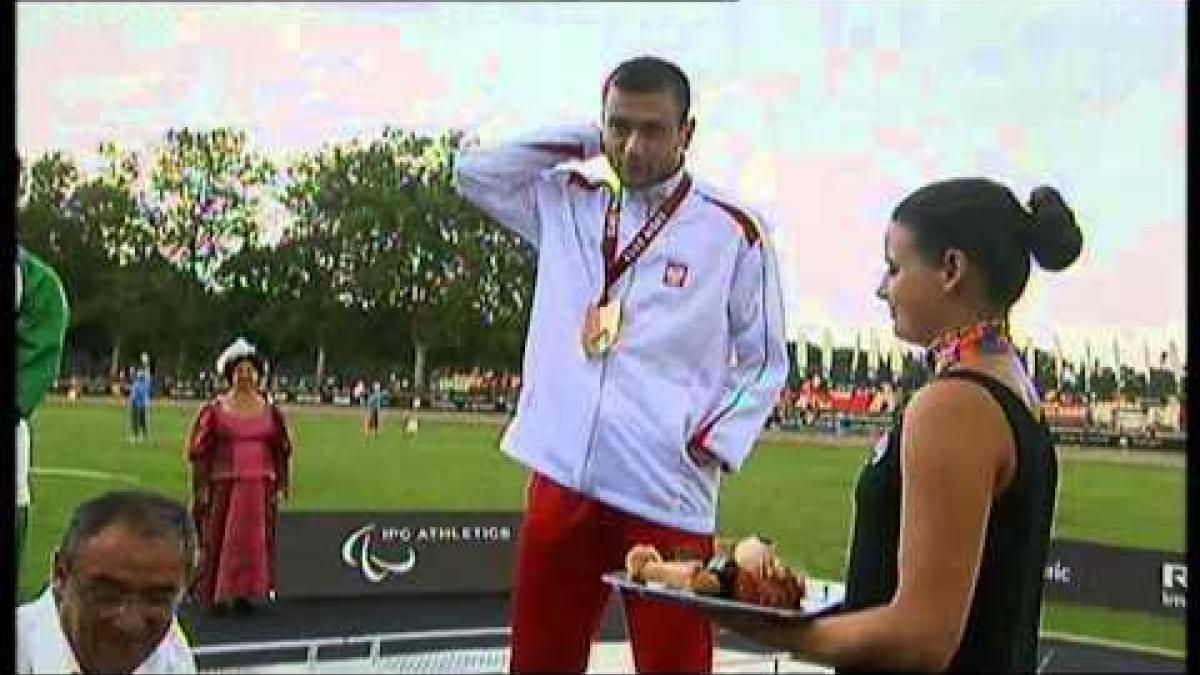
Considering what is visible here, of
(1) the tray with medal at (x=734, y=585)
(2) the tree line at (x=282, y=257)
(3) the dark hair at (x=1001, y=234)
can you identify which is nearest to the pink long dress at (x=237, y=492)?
(2) the tree line at (x=282, y=257)

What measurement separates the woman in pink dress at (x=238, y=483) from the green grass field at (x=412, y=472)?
0.03m

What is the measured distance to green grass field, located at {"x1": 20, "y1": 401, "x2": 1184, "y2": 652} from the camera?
5.48 ft

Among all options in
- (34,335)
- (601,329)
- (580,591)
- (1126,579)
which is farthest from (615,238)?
(1126,579)

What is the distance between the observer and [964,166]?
173cm

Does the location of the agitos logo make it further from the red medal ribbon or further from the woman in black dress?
the woman in black dress

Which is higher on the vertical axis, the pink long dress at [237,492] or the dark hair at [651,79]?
the dark hair at [651,79]

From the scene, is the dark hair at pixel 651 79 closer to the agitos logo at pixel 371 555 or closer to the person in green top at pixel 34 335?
the person in green top at pixel 34 335

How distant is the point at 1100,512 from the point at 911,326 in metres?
1.15

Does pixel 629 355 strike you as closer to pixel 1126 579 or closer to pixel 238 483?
pixel 238 483

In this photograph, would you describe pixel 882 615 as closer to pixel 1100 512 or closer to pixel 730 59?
pixel 730 59

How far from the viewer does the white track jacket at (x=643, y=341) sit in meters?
1.57

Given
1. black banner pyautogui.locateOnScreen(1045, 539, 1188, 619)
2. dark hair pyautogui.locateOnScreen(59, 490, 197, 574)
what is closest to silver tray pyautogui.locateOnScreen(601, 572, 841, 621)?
dark hair pyautogui.locateOnScreen(59, 490, 197, 574)

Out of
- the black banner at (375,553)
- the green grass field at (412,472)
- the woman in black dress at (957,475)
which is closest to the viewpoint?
the woman in black dress at (957,475)

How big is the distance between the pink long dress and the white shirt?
32 cm
